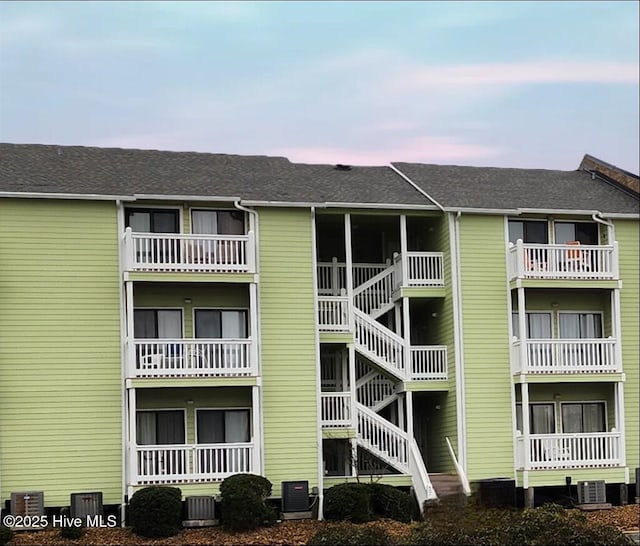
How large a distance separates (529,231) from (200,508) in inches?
532

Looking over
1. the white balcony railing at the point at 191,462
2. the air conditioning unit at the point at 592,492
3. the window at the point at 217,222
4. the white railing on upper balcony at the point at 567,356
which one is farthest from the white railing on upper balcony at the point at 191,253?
the air conditioning unit at the point at 592,492

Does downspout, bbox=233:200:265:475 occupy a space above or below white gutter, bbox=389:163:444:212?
below

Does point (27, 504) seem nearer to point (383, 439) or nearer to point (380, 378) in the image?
point (383, 439)

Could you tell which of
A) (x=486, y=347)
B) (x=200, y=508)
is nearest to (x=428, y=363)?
(x=486, y=347)

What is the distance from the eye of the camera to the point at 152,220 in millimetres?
36719

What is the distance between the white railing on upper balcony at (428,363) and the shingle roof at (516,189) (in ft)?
14.2

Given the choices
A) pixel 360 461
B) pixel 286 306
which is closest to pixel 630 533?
pixel 360 461

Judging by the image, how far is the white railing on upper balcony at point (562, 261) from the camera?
38.0 m

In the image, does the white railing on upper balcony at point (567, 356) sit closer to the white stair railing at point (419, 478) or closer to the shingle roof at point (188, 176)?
the white stair railing at point (419, 478)

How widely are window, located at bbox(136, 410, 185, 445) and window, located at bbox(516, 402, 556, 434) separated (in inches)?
424

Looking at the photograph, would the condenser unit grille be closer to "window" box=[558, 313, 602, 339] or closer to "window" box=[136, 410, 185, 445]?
"window" box=[136, 410, 185, 445]

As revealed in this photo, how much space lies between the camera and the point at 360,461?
123 feet

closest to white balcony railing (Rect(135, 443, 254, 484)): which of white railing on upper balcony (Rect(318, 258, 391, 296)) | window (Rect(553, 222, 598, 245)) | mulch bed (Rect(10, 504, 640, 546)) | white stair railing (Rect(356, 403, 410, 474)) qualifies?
mulch bed (Rect(10, 504, 640, 546))

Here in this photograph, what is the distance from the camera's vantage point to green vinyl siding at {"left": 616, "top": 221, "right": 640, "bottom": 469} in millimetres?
38625
